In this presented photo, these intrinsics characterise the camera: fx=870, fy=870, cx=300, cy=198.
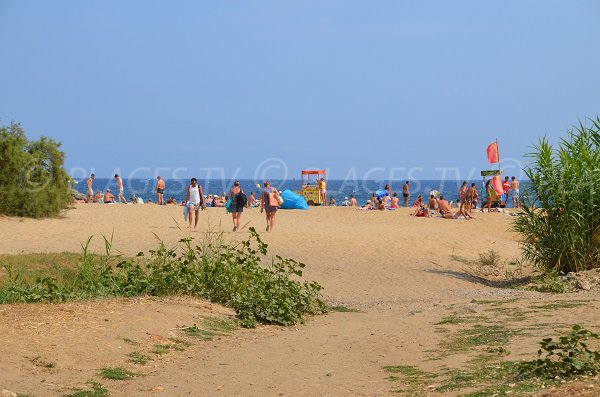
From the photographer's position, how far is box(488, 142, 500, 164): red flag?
35978mm

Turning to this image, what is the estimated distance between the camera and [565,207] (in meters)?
16.7

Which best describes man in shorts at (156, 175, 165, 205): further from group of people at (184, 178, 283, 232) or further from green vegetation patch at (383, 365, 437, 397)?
green vegetation patch at (383, 365, 437, 397)

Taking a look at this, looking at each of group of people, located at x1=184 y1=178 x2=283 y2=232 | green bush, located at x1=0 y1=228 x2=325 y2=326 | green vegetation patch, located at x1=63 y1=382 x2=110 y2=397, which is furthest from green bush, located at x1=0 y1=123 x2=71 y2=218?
green vegetation patch, located at x1=63 y1=382 x2=110 y2=397

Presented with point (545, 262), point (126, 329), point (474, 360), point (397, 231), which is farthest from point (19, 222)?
point (474, 360)

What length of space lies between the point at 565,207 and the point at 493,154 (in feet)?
64.9

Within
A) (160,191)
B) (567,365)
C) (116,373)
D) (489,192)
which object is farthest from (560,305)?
(160,191)

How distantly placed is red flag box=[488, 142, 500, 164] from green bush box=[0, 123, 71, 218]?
56.8ft

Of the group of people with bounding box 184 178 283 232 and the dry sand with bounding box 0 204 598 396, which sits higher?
the group of people with bounding box 184 178 283 232

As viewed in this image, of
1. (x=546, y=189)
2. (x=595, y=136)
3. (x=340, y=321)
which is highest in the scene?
(x=595, y=136)

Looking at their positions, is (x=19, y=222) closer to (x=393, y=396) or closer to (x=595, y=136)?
(x=595, y=136)

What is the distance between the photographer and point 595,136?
1720 centimetres

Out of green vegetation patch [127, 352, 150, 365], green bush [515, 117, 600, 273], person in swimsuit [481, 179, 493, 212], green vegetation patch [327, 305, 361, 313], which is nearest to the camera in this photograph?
green vegetation patch [127, 352, 150, 365]

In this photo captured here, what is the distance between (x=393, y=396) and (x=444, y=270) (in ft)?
42.2

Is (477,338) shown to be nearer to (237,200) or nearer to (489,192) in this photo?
(237,200)
